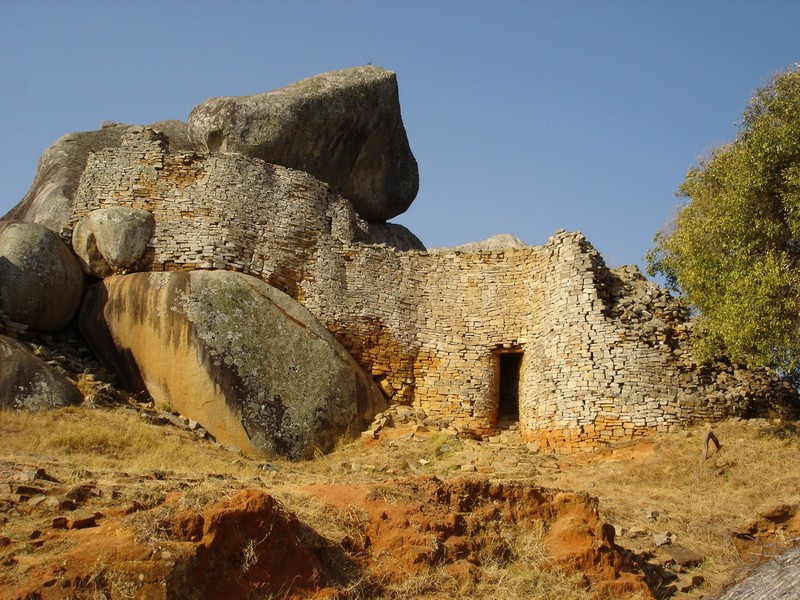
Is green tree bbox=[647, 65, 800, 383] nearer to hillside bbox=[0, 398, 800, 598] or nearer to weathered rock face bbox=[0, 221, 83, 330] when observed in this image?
hillside bbox=[0, 398, 800, 598]

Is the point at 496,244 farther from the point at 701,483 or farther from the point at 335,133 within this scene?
the point at 701,483

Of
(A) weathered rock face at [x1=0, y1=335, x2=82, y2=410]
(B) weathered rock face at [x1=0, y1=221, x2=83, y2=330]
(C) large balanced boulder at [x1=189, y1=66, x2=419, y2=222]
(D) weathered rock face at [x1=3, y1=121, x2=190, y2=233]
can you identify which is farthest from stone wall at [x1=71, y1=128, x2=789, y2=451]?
(A) weathered rock face at [x1=0, y1=335, x2=82, y2=410]

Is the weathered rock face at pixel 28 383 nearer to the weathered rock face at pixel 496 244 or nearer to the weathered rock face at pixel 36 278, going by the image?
the weathered rock face at pixel 36 278

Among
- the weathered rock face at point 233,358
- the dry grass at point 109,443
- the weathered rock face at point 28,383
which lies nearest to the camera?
the dry grass at point 109,443

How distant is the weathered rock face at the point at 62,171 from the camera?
23.0m

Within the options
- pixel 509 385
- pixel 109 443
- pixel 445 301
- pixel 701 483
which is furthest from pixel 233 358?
pixel 701 483

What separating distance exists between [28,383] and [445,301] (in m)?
8.65

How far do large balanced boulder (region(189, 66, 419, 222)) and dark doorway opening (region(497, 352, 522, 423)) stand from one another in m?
7.58

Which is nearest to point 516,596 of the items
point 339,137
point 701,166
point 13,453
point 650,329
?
point 13,453

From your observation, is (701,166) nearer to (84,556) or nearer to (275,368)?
(275,368)

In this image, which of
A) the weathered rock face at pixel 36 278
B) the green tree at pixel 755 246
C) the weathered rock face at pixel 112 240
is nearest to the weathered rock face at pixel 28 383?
the weathered rock face at pixel 36 278

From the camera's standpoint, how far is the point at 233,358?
1675cm

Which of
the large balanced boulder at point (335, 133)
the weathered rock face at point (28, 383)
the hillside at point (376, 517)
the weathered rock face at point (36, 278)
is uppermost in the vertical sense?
the large balanced boulder at point (335, 133)

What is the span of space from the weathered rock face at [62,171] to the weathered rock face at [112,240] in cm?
368
